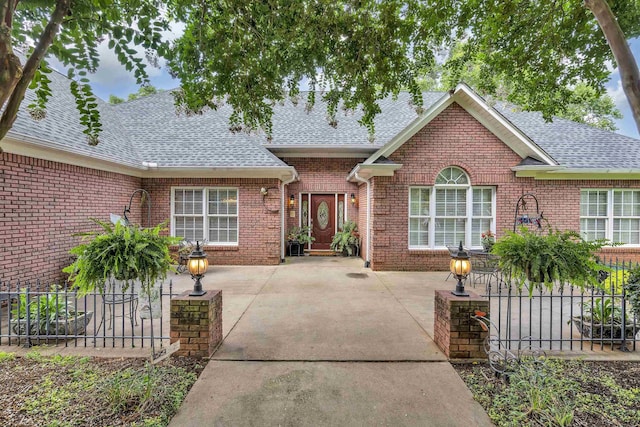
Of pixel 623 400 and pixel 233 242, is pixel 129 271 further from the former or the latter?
pixel 233 242

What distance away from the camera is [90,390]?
3.06 meters

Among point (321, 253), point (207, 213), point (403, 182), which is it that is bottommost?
point (321, 253)

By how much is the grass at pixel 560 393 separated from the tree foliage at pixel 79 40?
4554mm

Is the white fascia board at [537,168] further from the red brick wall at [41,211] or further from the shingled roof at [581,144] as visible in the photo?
the red brick wall at [41,211]

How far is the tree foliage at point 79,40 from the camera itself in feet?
7.52

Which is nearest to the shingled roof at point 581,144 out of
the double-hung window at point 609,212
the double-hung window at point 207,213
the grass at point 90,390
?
the double-hung window at point 609,212

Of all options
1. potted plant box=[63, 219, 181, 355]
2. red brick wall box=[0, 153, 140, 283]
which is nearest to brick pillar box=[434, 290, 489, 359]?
potted plant box=[63, 219, 181, 355]

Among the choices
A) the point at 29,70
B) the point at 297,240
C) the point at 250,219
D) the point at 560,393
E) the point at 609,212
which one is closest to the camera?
the point at 29,70

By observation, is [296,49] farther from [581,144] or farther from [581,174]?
[581,144]

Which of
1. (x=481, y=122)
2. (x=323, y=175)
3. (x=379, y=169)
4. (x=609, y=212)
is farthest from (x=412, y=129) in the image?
(x=609, y=212)

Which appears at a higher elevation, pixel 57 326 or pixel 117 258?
pixel 117 258

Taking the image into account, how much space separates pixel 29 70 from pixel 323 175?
10.3m

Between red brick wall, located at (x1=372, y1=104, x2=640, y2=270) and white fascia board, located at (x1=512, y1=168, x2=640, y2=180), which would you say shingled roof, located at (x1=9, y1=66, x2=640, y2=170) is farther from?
red brick wall, located at (x1=372, y1=104, x2=640, y2=270)

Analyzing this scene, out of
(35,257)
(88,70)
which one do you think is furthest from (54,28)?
(35,257)
